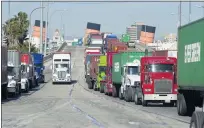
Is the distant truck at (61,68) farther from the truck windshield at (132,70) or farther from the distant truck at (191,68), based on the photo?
the distant truck at (191,68)

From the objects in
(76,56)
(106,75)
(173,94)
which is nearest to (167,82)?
(173,94)

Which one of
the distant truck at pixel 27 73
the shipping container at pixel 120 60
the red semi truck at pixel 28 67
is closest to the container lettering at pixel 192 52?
the shipping container at pixel 120 60

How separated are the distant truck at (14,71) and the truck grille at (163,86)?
1495 centimetres

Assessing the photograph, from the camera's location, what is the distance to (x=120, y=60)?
142 feet

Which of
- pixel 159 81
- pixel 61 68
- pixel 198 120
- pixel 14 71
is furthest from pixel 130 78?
pixel 61 68

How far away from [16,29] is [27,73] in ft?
127

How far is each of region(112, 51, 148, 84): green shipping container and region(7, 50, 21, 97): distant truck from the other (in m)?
7.78

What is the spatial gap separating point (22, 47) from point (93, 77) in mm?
38644

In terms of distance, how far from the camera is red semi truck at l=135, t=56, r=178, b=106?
3340 cm

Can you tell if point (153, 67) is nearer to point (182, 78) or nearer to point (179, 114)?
point (179, 114)

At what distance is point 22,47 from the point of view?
96.3 m

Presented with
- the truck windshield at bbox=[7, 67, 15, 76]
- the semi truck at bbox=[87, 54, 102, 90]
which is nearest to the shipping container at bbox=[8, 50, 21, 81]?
the truck windshield at bbox=[7, 67, 15, 76]

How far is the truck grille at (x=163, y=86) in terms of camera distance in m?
33.4

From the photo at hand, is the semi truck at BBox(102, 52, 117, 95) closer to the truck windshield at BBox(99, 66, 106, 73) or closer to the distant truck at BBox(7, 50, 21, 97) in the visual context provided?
the truck windshield at BBox(99, 66, 106, 73)
